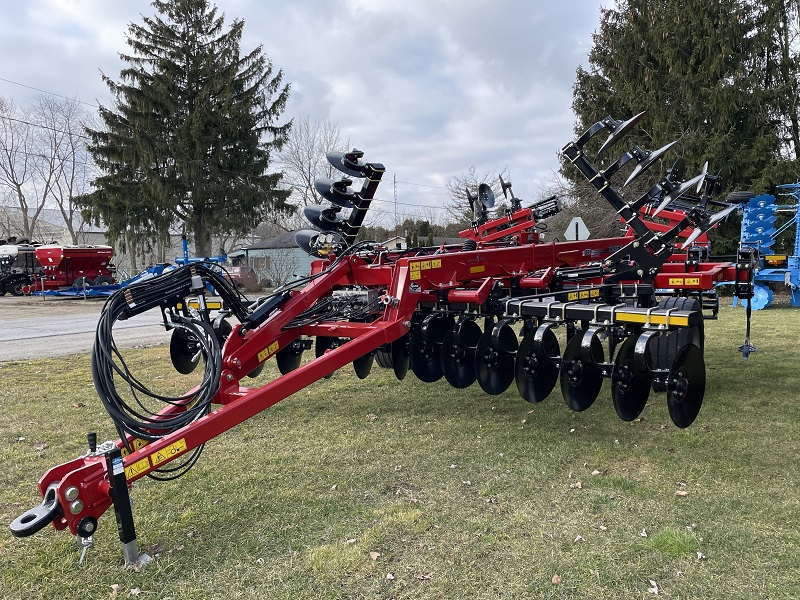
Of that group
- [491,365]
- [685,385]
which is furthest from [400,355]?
[685,385]

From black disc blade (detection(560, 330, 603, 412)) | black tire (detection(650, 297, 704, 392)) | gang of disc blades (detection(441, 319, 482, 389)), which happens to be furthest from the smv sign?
black disc blade (detection(560, 330, 603, 412))

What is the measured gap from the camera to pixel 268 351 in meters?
4.74

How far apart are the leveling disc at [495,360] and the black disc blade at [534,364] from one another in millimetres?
282

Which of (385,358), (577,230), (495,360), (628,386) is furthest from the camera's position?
(577,230)

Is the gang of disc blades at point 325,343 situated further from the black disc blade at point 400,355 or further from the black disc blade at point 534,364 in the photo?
the black disc blade at point 534,364

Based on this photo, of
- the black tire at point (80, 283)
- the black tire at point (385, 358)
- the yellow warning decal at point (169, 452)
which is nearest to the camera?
the yellow warning decal at point (169, 452)

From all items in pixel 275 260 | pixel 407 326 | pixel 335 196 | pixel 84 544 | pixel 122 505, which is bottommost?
pixel 84 544

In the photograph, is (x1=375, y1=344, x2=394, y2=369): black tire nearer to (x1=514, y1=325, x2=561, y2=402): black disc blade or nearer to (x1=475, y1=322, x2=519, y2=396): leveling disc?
(x1=475, y1=322, x2=519, y2=396): leveling disc

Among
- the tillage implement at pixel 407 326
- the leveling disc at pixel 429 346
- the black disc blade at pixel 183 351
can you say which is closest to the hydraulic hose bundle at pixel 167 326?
the tillage implement at pixel 407 326

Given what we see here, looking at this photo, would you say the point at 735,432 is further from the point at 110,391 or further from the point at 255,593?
the point at 110,391

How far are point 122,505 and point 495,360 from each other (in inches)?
118

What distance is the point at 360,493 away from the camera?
402 cm

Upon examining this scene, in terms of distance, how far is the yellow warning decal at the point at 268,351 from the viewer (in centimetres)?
464

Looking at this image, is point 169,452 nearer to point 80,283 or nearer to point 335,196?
point 335,196
